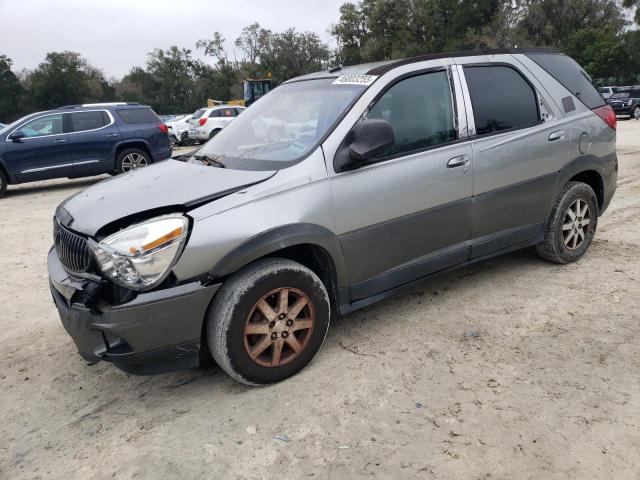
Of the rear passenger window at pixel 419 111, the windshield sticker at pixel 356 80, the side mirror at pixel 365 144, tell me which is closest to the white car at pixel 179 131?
the windshield sticker at pixel 356 80

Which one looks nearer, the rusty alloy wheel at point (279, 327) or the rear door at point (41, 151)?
the rusty alloy wheel at point (279, 327)

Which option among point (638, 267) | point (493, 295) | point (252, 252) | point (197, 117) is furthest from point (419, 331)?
point (197, 117)

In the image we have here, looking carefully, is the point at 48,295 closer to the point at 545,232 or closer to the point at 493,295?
the point at 493,295

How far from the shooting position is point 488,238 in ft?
12.8

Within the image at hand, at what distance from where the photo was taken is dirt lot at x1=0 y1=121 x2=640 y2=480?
2.38m

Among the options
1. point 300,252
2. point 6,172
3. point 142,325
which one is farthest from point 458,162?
point 6,172

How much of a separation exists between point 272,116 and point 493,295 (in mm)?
2165

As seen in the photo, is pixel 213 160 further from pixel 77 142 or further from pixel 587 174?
pixel 77 142

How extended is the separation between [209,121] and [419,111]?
63.6 ft

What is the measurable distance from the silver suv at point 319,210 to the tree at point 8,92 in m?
61.6

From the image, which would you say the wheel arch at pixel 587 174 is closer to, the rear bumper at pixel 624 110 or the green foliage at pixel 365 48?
the rear bumper at pixel 624 110

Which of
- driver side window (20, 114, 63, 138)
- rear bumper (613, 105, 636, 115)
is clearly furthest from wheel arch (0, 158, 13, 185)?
rear bumper (613, 105, 636, 115)

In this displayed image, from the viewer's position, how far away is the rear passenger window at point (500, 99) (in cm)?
377

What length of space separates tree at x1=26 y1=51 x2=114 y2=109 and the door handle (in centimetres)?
6230
